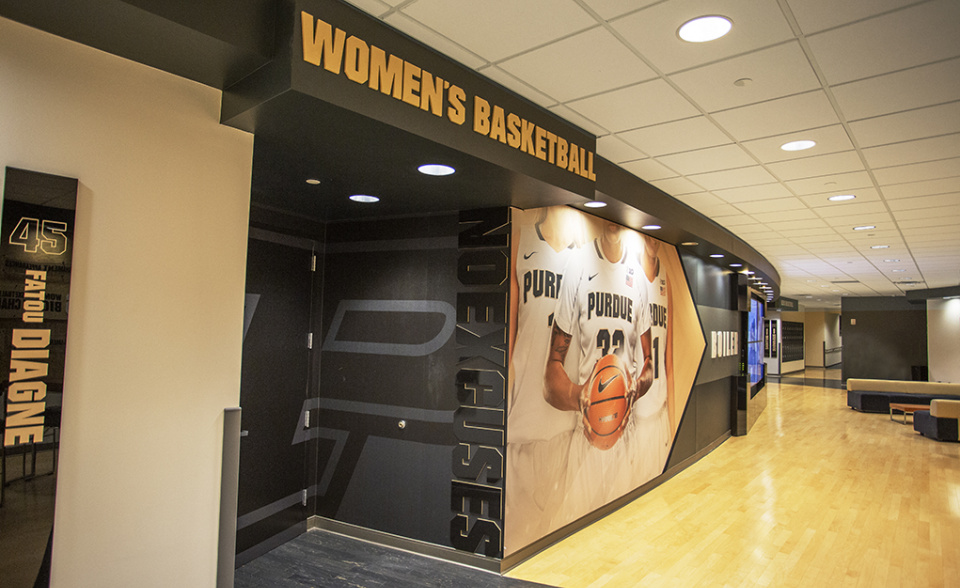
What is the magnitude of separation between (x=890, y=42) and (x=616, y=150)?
73.7 inches

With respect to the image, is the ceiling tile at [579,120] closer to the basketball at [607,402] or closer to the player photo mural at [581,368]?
the player photo mural at [581,368]

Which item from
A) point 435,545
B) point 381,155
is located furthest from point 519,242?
point 435,545

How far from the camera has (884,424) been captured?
37.4 feet

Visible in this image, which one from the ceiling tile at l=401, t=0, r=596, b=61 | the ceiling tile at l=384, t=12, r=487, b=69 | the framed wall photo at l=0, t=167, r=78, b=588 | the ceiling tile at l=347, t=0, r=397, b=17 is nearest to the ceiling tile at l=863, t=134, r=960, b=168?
the ceiling tile at l=401, t=0, r=596, b=61

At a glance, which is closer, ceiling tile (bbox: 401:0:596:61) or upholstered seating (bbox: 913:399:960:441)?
ceiling tile (bbox: 401:0:596:61)

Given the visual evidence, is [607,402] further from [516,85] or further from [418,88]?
[418,88]

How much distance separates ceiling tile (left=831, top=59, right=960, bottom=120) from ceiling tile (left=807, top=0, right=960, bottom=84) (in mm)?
109

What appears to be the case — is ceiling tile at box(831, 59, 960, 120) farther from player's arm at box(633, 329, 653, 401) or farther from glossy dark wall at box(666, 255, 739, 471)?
glossy dark wall at box(666, 255, 739, 471)

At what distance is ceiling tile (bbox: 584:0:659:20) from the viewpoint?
7.27 feet

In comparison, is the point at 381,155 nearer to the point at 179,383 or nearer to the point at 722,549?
the point at 179,383

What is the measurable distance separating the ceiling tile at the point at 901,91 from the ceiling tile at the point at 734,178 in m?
1.22

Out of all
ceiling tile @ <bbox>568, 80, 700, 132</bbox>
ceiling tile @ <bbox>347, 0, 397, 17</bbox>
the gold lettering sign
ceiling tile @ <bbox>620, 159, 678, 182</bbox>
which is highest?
ceiling tile @ <bbox>620, 159, 678, 182</bbox>

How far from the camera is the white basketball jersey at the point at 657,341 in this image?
6.29m

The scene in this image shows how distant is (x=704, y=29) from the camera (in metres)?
2.41
